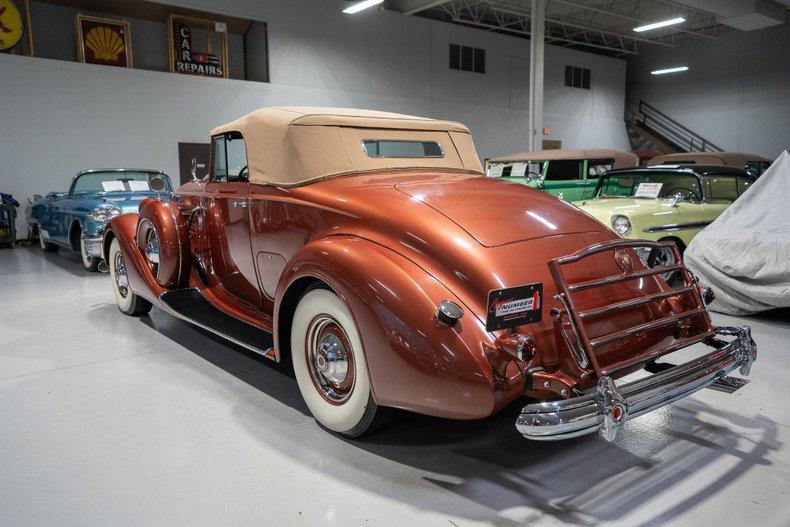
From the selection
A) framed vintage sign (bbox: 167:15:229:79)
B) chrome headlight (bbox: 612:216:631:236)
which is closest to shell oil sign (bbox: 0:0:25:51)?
framed vintage sign (bbox: 167:15:229:79)

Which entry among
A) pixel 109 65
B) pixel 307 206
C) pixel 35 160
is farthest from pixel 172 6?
pixel 307 206

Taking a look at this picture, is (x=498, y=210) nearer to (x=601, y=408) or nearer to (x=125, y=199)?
(x=601, y=408)

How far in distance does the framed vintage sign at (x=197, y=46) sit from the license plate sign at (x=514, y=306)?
41.1ft

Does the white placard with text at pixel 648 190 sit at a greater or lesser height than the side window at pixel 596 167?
lesser

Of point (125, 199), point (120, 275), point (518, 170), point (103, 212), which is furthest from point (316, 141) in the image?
point (518, 170)

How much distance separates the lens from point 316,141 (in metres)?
3.24

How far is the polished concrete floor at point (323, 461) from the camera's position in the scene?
210cm

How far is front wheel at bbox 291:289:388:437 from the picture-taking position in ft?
8.14

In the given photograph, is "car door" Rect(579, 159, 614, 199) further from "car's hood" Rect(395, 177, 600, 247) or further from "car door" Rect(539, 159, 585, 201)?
"car's hood" Rect(395, 177, 600, 247)

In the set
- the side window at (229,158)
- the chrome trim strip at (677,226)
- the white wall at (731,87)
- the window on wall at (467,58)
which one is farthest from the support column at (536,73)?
the white wall at (731,87)

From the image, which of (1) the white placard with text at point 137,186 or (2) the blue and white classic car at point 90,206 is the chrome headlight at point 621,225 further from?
(1) the white placard with text at point 137,186

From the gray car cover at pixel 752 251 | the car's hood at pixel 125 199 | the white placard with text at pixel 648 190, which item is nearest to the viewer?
the gray car cover at pixel 752 251

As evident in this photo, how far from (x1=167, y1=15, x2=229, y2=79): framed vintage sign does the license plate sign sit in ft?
41.1

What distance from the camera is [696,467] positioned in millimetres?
2412
